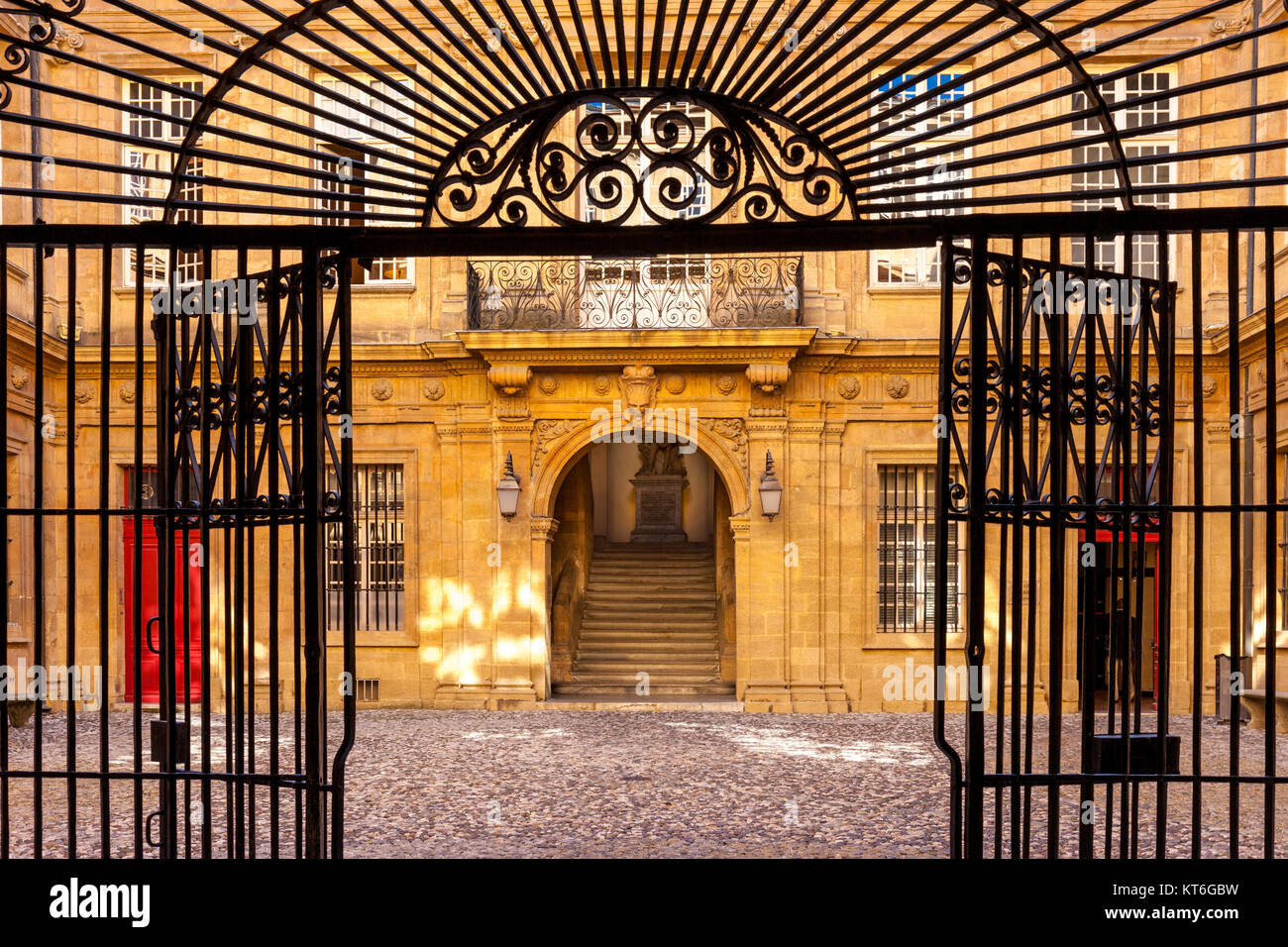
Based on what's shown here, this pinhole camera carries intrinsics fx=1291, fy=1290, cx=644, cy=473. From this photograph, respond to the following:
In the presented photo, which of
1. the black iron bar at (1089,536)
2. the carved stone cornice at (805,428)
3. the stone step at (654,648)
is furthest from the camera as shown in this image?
the stone step at (654,648)

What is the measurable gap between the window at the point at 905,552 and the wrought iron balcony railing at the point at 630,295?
2.47 meters

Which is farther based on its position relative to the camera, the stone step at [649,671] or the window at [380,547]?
the stone step at [649,671]

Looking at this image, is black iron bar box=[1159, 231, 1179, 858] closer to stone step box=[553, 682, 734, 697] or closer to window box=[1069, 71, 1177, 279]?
window box=[1069, 71, 1177, 279]

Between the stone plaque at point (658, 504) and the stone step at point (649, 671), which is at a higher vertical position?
the stone plaque at point (658, 504)

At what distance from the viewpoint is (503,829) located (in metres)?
8.30

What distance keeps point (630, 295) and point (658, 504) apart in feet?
23.2

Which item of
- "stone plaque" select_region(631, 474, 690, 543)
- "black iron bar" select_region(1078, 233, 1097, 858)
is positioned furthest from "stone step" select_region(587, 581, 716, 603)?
"black iron bar" select_region(1078, 233, 1097, 858)

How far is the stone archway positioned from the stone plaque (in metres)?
0.83

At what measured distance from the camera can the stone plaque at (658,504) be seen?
2202cm

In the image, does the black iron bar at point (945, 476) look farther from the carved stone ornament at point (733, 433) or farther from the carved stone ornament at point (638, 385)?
the carved stone ornament at point (733, 433)

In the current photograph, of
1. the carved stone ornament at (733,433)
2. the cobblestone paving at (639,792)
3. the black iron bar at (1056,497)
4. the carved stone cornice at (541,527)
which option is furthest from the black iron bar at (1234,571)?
the carved stone cornice at (541,527)

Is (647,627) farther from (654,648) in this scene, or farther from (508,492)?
(508,492)
